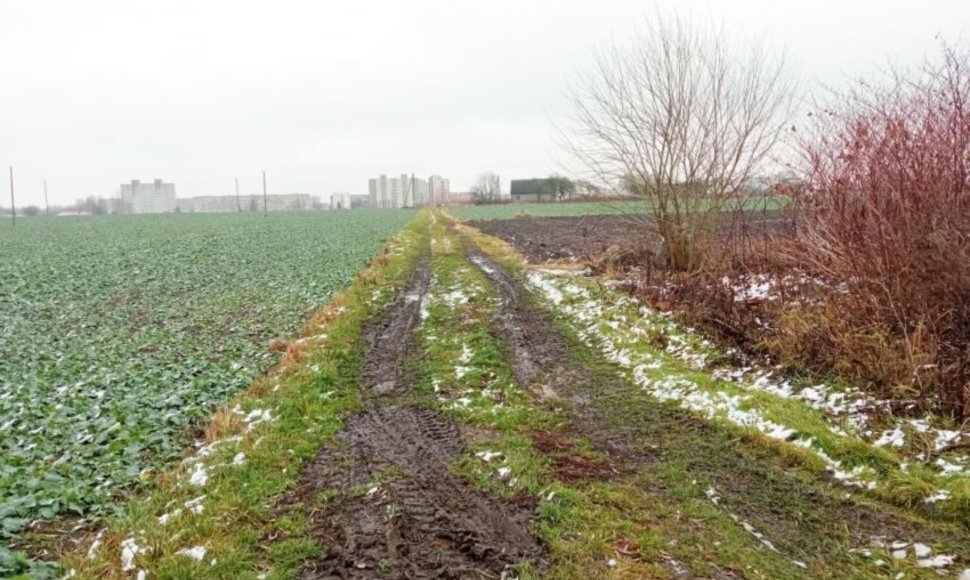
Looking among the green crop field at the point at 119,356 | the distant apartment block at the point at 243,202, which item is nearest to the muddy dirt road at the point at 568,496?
the green crop field at the point at 119,356

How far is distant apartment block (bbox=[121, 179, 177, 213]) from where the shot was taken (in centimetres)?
16112

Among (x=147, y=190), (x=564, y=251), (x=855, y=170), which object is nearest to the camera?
(x=855, y=170)

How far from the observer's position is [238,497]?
187 inches

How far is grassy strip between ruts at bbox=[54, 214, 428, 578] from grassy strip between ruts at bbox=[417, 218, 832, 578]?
143 centimetres

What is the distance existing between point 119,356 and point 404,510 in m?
7.28

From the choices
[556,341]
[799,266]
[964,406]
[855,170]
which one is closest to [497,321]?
[556,341]

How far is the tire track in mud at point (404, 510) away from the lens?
12.8ft

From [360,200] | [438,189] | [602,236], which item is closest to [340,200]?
[360,200]

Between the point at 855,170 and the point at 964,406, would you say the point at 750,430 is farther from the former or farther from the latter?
the point at 855,170

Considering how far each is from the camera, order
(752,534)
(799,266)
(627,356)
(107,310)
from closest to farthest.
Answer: (752,534), (627,356), (799,266), (107,310)

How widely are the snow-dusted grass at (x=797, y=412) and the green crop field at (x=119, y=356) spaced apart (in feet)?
18.0

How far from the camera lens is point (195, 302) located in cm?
1452

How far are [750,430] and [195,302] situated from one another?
43.0ft

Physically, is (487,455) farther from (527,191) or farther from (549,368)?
(527,191)
